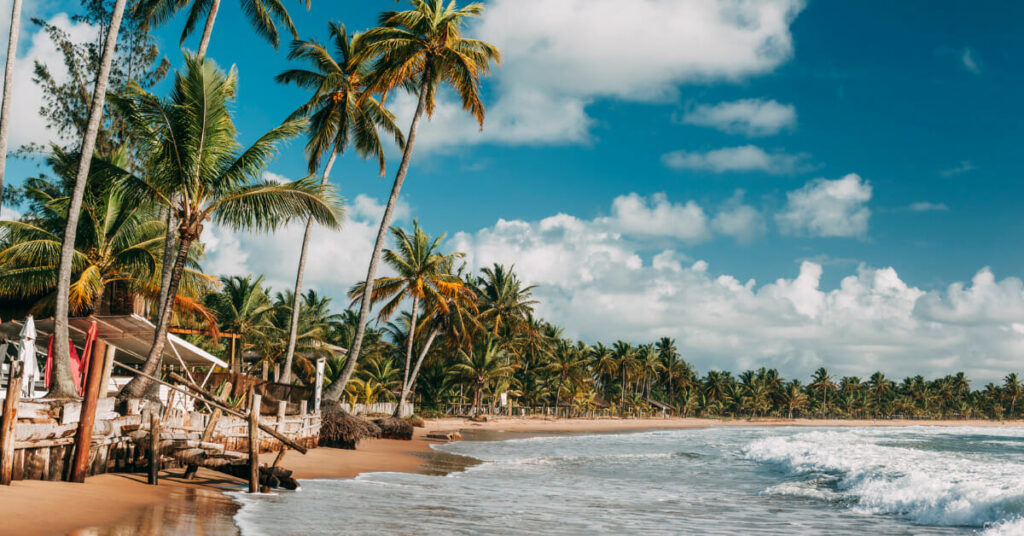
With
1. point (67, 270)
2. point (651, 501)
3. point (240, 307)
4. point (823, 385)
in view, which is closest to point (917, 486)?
point (651, 501)

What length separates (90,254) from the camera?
60.7 feet

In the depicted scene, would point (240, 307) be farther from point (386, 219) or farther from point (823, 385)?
point (823, 385)

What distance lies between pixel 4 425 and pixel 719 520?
1037 cm

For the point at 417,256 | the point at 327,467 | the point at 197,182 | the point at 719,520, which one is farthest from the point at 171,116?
the point at 417,256

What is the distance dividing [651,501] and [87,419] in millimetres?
9924

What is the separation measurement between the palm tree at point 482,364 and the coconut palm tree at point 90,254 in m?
29.0

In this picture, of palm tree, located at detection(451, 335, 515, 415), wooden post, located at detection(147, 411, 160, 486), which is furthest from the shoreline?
palm tree, located at detection(451, 335, 515, 415)

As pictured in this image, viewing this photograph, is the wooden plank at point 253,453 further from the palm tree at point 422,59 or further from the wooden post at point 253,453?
the palm tree at point 422,59

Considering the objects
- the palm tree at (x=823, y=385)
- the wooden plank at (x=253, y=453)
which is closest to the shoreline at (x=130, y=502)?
the wooden plank at (x=253, y=453)

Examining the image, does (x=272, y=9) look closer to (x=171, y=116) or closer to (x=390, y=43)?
(x=390, y=43)

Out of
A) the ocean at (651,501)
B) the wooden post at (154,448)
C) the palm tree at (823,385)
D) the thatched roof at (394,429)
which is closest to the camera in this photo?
the ocean at (651,501)

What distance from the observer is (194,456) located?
1190cm

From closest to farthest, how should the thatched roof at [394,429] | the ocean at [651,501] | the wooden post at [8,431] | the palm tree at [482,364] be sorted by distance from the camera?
1. the wooden post at [8,431]
2. the ocean at [651,501]
3. the thatched roof at [394,429]
4. the palm tree at [482,364]

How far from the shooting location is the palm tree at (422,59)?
22.5m
